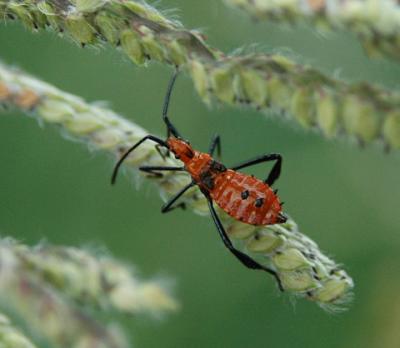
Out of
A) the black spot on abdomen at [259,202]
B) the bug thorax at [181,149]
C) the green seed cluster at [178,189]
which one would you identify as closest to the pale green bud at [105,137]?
the green seed cluster at [178,189]

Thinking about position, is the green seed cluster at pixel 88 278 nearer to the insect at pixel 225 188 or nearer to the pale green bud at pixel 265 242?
the insect at pixel 225 188

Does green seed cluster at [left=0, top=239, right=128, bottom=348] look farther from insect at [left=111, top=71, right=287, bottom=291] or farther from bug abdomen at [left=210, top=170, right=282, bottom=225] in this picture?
bug abdomen at [left=210, top=170, right=282, bottom=225]

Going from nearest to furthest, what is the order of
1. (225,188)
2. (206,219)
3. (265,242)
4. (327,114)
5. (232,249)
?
(327,114) → (265,242) → (232,249) → (225,188) → (206,219)

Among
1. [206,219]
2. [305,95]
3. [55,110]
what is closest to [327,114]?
[305,95]

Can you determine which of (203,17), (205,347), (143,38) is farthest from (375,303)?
(143,38)

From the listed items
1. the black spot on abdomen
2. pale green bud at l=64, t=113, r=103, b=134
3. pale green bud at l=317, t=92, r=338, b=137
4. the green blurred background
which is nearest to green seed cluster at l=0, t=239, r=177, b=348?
pale green bud at l=64, t=113, r=103, b=134

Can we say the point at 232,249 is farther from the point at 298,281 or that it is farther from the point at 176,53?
the point at 176,53
